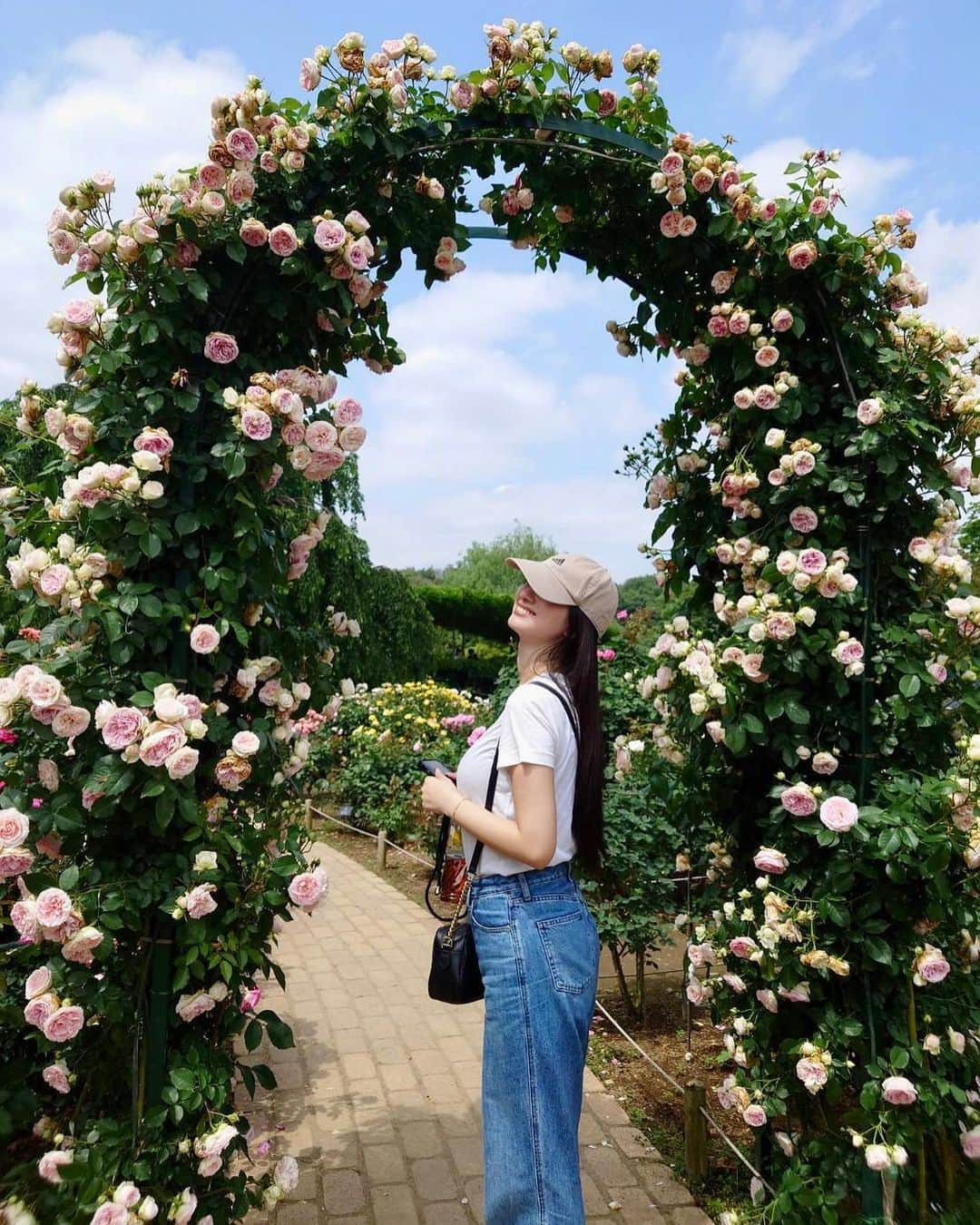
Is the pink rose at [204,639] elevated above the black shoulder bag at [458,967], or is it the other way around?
the pink rose at [204,639]

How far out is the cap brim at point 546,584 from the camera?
1989 millimetres

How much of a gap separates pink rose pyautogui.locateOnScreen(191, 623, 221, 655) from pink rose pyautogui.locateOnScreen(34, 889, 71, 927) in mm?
523

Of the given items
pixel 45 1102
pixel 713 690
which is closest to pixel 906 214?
pixel 713 690

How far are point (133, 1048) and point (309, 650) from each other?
921 mm

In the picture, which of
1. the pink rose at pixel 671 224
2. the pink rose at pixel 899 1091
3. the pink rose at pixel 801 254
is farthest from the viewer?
the pink rose at pixel 671 224

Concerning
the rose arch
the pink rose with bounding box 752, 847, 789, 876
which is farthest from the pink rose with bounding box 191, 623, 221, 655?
the pink rose with bounding box 752, 847, 789, 876

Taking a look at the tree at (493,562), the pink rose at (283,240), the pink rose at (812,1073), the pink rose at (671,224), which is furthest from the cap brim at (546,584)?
the tree at (493,562)

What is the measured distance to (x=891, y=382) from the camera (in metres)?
2.41

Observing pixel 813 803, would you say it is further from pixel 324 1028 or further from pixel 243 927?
pixel 324 1028

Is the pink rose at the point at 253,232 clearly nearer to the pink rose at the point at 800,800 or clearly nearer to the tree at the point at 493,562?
the pink rose at the point at 800,800

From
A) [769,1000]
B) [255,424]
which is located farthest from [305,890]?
[769,1000]

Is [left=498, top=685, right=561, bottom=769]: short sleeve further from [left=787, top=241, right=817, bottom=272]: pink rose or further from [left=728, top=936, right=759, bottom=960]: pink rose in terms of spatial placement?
[left=787, top=241, right=817, bottom=272]: pink rose

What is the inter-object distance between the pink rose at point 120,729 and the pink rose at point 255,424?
0.61 m

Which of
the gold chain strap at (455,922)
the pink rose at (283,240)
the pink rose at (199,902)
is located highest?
the pink rose at (283,240)
